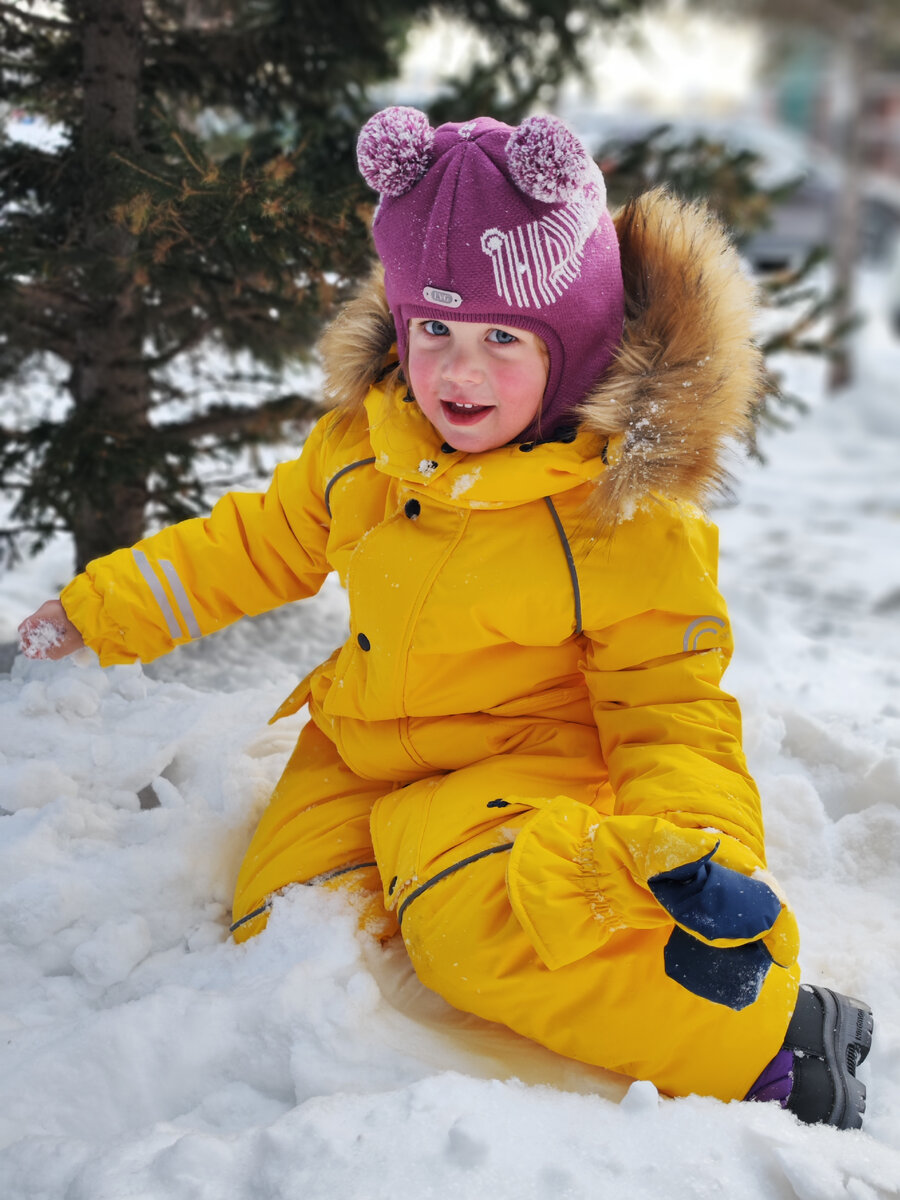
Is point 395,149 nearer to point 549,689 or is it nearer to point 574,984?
point 549,689

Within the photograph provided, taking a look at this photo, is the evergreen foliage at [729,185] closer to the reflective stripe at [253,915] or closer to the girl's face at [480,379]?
the girl's face at [480,379]

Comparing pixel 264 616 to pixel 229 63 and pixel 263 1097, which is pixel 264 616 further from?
pixel 263 1097

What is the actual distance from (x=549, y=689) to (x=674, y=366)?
23.1 inches

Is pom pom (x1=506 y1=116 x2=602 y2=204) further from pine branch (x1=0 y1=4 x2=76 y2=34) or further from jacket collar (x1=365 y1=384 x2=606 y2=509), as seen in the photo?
pine branch (x1=0 y1=4 x2=76 y2=34)

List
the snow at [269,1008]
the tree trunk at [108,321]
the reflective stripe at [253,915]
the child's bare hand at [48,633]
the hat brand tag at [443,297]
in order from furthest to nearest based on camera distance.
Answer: the tree trunk at [108,321] < the child's bare hand at [48,633] < the reflective stripe at [253,915] < the hat brand tag at [443,297] < the snow at [269,1008]

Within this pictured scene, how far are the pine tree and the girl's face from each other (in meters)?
0.67

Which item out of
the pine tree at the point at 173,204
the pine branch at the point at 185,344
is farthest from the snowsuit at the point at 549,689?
the pine branch at the point at 185,344

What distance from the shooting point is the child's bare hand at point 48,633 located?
6.63 feet

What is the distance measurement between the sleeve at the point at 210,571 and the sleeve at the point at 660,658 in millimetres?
653

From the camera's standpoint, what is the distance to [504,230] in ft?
5.60

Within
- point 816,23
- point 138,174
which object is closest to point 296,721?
point 138,174

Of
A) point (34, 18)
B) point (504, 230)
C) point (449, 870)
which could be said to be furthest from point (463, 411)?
point (34, 18)

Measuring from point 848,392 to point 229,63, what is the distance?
307 inches

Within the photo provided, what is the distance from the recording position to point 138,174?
2.30 meters
